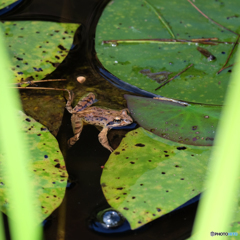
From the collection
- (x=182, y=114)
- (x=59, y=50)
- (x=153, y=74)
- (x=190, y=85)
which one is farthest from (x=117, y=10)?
(x=182, y=114)

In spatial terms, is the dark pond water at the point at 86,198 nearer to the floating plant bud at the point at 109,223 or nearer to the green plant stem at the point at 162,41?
the floating plant bud at the point at 109,223

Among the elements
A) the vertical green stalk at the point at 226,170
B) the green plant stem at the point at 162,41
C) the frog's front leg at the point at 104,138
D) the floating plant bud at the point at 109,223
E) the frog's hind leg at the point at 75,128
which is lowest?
the floating plant bud at the point at 109,223

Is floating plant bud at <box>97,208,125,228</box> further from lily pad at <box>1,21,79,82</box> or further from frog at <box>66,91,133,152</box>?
lily pad at <box>1,21,79,82</box>

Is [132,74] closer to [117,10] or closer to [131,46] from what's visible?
[131,46]

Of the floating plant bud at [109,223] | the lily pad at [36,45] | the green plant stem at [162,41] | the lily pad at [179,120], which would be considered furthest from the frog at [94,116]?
the floating plant bud at [109,223]

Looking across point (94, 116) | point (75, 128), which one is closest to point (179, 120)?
point (94, 116)

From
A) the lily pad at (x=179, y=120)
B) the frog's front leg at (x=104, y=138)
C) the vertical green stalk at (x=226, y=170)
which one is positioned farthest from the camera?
the frog's front leg at (x=104, y=138)

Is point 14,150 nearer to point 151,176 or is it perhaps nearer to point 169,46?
point 151,176
